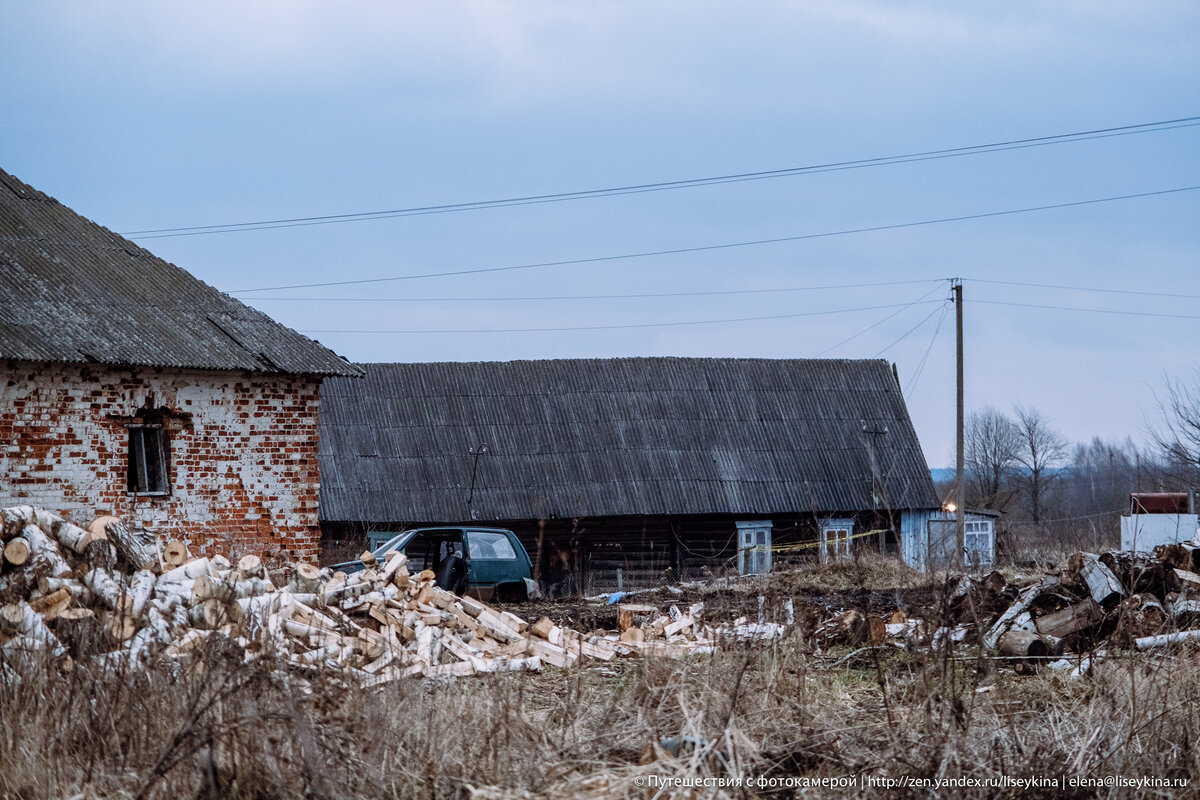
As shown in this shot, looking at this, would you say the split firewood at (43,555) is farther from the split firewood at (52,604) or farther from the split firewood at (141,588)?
the split firewood at (141,588)

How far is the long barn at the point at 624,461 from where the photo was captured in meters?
25.0

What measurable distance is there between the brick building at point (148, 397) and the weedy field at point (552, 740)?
8.28 meters

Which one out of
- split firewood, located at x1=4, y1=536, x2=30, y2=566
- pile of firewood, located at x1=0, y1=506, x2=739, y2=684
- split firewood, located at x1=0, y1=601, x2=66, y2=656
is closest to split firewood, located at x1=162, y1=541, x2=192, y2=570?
pile of firewood, located at x1=0, y1=506, x2=739, y2=684

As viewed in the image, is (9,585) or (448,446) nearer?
(9,585)

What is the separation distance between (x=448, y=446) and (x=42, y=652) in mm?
20334

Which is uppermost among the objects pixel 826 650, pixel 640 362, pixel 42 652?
pixel 640 362

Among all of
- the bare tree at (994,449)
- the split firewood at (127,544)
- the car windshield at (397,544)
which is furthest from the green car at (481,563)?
the bare tree at (994,449)

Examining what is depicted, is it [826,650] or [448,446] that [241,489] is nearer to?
[826,650]

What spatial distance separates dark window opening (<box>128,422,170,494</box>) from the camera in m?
14.2

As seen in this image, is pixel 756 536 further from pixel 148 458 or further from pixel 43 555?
pixel 43 555

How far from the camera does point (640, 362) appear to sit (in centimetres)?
2941

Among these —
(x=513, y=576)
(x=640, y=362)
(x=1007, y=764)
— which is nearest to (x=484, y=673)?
(x=1007, y=764)

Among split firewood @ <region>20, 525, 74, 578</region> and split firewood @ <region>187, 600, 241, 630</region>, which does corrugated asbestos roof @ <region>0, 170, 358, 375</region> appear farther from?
split firewood @ <region>187, 600, 241, 630</region>

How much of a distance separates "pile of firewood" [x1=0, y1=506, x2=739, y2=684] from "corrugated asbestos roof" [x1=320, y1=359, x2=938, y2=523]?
46.8 ft
